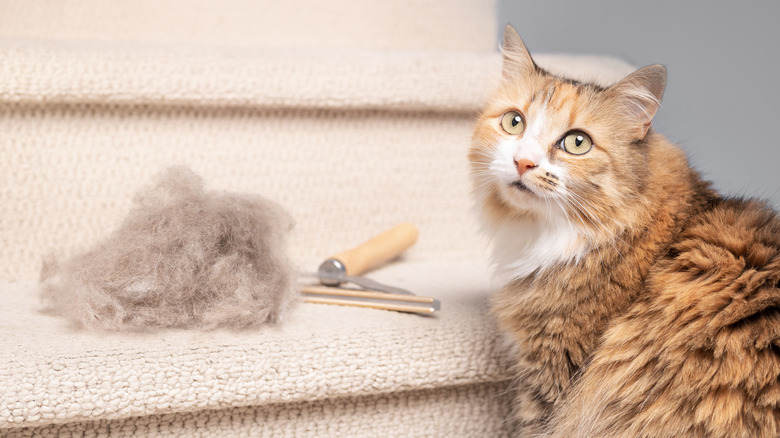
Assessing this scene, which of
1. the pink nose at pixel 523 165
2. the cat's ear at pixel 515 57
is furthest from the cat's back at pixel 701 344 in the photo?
the cat's ear at pixel 515 57

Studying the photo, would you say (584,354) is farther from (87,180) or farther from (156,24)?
(156,24)

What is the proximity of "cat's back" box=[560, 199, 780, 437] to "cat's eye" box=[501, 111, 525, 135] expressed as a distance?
288 mm

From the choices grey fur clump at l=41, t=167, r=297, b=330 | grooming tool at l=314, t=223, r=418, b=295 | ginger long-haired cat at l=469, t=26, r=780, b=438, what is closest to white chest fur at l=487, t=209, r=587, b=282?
ginger long-haired cat at l=469, t=26, r=780, b=438

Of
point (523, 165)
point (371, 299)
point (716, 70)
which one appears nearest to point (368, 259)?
point (371, 299)

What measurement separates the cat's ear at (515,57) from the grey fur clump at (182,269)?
0.50 meters

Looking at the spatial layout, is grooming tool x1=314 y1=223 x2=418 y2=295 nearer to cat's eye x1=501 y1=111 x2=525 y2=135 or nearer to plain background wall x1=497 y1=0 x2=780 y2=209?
cat's eye x1=501 y1=111 x2=525 y2=135

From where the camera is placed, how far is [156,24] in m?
1.66

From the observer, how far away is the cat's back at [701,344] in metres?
0.84

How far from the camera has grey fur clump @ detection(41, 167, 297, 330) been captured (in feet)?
3.41

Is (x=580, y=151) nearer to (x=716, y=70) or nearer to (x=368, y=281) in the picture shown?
(x=368, y=281)

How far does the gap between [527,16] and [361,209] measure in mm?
922

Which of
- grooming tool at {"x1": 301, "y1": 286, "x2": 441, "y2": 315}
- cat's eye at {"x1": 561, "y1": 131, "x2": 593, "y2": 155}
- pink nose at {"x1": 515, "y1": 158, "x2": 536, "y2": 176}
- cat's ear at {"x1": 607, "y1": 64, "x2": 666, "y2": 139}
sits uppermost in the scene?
cat's ear at {"x1": 607, "y1": 64, "x2": 666, "y2": 139}

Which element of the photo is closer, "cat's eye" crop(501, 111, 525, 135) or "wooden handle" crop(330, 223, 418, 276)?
"cat's eye" crop(501, 111, 525, 135)

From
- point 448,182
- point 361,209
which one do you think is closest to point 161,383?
point 361,209
